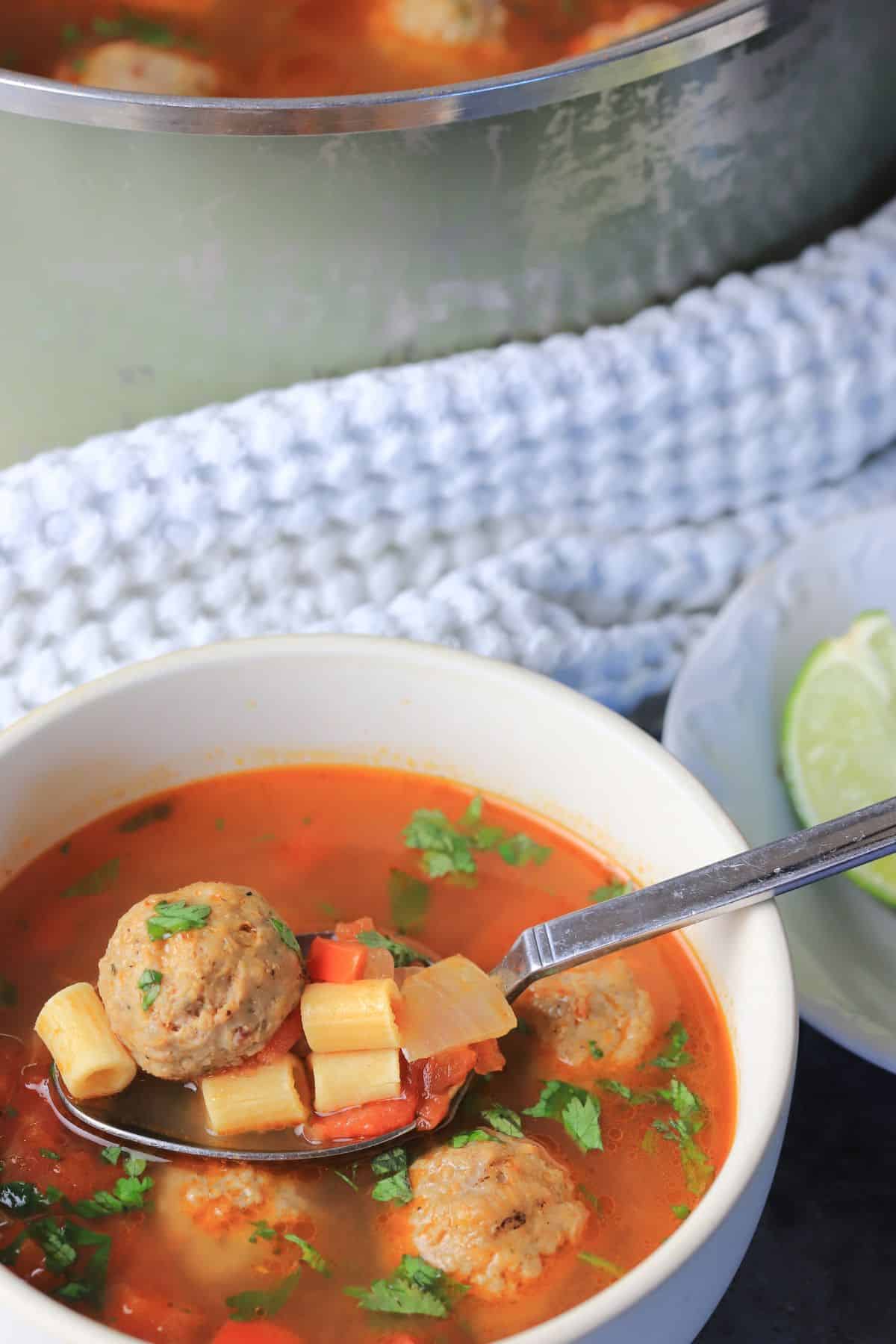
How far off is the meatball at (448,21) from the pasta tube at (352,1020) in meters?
1.18

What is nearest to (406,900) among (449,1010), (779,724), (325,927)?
(325,927)

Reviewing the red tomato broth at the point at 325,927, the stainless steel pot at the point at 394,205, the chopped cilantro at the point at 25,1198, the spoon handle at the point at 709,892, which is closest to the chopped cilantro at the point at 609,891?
the red tomato broth at the point at 325,927

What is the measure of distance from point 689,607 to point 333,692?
2.00 feet

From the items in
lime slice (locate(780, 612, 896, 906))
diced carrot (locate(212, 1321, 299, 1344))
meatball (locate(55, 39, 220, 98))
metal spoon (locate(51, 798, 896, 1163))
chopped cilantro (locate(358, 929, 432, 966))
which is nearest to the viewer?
diced carrot (locate(212, 1321, 299, 1344))

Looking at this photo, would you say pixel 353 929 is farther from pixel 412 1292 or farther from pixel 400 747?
pixel 412 1292

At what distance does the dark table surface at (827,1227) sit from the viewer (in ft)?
4.01

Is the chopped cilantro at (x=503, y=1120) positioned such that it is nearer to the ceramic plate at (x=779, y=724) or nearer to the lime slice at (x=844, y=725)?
the ceramic plate at (x=779, y=724)

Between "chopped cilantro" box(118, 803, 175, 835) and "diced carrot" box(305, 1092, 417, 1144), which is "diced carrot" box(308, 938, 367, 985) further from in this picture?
"chopped cilantro" box(118, 803, 175, 835)

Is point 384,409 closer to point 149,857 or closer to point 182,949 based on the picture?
point 149,857

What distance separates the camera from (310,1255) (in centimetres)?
102

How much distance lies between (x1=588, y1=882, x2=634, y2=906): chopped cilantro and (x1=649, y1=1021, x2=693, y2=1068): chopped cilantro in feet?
0.44

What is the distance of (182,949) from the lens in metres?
1.05

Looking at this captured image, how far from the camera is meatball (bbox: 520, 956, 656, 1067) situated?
45.0 inches

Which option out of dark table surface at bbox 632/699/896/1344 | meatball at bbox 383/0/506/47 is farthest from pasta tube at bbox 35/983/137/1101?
meatball at bbox 383/0/506/47
